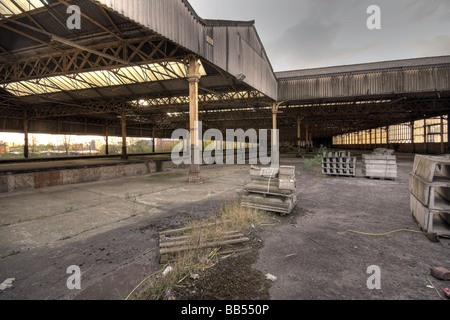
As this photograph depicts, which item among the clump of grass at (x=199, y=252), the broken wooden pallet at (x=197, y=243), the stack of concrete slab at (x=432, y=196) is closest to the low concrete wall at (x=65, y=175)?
the broken wooden pallet at (x=197, y=243)

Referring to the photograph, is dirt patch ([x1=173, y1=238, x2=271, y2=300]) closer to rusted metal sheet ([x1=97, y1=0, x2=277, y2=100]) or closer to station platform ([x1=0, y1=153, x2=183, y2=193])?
rusted metal sheet ([x1=97, y1=0, x2=277, y2=100])

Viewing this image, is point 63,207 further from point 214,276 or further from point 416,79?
point 416,79

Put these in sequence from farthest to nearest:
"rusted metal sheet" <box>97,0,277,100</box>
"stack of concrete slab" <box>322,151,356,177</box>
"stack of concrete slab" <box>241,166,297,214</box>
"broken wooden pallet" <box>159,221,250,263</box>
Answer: "stack of concrete slab" <box>322,151,356,177</box>, "rusted metal sheet" <box>97,0,277,100</box>, "stack of concrete slab" <box>241,166,297,214</box>, "broken wooden pallet" <box>159,221,250,263</box>

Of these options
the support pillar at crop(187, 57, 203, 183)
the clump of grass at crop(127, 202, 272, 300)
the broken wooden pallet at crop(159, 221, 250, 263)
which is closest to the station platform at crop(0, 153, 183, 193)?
the support pillar at crop(187, 57, 203, 183)

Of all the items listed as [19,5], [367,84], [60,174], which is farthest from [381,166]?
[19,5]

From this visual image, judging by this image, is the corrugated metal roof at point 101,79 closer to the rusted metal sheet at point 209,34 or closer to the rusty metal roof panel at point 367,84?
the rusted metal sheet at point 209,34

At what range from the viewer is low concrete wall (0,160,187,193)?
282 inches

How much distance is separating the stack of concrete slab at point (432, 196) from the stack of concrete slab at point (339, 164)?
6.23 metres

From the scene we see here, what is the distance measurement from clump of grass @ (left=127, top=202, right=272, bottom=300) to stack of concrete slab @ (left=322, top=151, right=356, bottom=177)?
753 centimetres

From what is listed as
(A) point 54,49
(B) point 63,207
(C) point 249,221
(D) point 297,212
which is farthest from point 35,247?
(A) point 54,49

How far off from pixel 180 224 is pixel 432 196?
472cm

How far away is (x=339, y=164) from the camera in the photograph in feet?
34.5

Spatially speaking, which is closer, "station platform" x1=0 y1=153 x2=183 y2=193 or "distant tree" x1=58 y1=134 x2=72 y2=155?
"station platform" x1=0 y1=153 x2=183 y2=193

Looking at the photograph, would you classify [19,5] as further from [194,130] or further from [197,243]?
[197,243]
